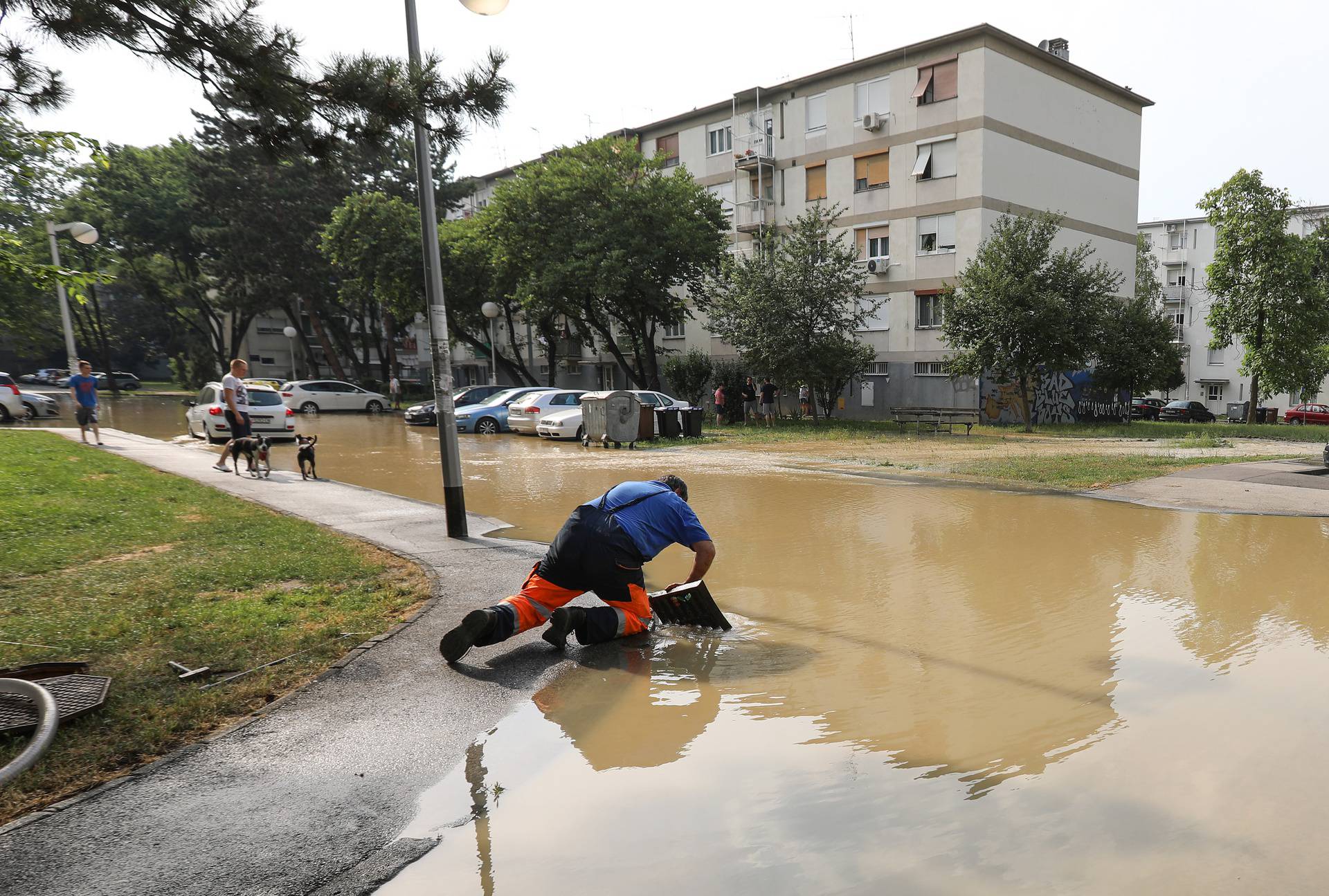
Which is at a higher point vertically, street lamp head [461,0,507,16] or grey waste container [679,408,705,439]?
street lamp head [461,0,507,16]

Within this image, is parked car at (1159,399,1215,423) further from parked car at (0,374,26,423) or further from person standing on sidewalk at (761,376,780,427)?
parked car at (0,374,26,423)

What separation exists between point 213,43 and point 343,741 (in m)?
4.30

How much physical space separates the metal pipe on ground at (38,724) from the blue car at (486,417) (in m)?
19.7

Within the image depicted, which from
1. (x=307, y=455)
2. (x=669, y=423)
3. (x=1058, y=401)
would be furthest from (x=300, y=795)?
(x=1058, y=401)

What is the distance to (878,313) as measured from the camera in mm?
30500

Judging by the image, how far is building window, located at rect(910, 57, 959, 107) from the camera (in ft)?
90.8

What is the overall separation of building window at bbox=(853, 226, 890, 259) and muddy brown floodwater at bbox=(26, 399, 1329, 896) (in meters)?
23.8

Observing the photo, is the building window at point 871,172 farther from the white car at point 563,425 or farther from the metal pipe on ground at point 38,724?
the metal pipe on ground at point 38,724

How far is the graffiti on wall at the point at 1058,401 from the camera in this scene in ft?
91.9

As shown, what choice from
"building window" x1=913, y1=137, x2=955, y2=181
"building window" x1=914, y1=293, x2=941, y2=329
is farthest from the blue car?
"building window" x1=913, y1=137, x2=955, y2=181

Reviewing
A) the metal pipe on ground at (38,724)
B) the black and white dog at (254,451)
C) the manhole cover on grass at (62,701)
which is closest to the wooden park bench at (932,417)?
the black and white dog at (254,451)

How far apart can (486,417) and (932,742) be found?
2136cm

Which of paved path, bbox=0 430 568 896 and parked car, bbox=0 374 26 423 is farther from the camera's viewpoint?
parked car, bbox=0 374 26 423

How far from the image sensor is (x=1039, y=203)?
29219mm
